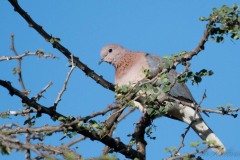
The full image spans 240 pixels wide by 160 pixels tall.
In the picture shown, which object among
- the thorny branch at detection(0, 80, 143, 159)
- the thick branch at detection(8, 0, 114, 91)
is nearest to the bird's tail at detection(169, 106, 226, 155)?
the thick branch at detection(8, 0, 114, 91)

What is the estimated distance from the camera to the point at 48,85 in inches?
154

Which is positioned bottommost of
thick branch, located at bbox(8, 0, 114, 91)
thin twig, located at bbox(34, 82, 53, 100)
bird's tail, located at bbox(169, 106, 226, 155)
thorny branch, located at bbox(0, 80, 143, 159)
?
thorny branch, located at bbox(0, 80, 143, 159)

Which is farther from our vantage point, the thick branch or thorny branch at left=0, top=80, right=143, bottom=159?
the thick branch

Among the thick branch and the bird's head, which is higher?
the bird's head

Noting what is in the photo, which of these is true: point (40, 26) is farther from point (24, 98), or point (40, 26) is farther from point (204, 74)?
point (204, 74)

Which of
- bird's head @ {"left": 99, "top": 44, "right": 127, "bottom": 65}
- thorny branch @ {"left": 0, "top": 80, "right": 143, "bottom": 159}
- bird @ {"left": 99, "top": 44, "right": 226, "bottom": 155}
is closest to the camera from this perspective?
thorny branch @ {"left": 0, "top": 80, "right": 143, "bottom": 159}

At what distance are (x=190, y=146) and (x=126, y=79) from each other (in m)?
2.55

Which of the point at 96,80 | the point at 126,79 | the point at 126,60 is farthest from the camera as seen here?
the point at 126,60

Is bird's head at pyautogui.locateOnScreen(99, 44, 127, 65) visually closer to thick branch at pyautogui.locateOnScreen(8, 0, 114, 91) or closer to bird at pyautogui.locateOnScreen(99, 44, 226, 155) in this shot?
bird at pyautogui.locateOnScreen(99, 44, 226, 155)

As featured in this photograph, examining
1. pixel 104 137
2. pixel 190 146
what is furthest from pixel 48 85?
pixel 190 146

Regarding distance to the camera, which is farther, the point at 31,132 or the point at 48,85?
the point at 48,85

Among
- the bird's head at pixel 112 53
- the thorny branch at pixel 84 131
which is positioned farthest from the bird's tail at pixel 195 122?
Answer: the thorny branch at pixel 84 131

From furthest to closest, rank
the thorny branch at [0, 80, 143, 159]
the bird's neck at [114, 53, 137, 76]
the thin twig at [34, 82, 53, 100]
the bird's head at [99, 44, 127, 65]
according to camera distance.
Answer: the bird's head at [99, 44, 127, 65] → the bird's neck at [114, 53, 137, 76] → the thin twig at [34, 82, 53, 100] → the thorny branch at [0, 80, 143, 159]

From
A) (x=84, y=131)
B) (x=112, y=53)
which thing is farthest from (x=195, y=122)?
(x=84, y=131)
